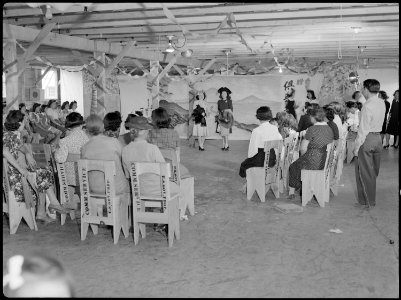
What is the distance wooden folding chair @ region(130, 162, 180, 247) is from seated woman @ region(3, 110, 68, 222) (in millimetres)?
1076

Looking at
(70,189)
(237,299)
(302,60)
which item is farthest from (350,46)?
(237,299)

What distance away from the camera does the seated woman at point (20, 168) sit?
4.92 meters

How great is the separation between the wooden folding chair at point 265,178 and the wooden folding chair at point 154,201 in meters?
1.98

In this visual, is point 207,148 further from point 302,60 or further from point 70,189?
point 70,189

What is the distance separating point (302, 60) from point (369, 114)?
1057cm

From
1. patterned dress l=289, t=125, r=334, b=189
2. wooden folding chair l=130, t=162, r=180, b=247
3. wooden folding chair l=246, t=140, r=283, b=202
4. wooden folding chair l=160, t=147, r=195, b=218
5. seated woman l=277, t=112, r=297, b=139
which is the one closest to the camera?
wooden folding chair l=130, t=162, r=180, b=247

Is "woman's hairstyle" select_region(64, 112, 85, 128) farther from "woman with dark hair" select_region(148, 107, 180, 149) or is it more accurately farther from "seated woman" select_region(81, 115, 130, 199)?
"woman with dark hair" select_region(148, 107, 180, 149)

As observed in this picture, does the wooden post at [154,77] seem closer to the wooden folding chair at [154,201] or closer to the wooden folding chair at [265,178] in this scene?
the wooden folding chair at [265,178]

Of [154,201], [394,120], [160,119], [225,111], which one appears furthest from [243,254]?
[225,111]

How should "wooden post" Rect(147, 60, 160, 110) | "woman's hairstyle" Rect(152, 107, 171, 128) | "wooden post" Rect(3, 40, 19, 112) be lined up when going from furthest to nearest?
"wooden post" Rect(147, 60, 160, 110) → "wooden post" Rect(3, 40, 19, 112) → "woman's hairstyle" Rect(152, 107, 171, 128)

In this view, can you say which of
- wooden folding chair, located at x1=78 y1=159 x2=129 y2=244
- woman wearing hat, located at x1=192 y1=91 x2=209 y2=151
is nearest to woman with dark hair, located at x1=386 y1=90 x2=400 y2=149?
woman wearing hat, located at x1=192 y1=91 x2=209 y2=151

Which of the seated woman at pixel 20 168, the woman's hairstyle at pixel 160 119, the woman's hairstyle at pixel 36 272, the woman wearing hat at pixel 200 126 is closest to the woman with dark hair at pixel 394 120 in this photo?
the woman wearing hat at pixel 200 126

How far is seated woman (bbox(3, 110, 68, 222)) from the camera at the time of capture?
4918 mm

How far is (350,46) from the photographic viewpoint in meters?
11.8
